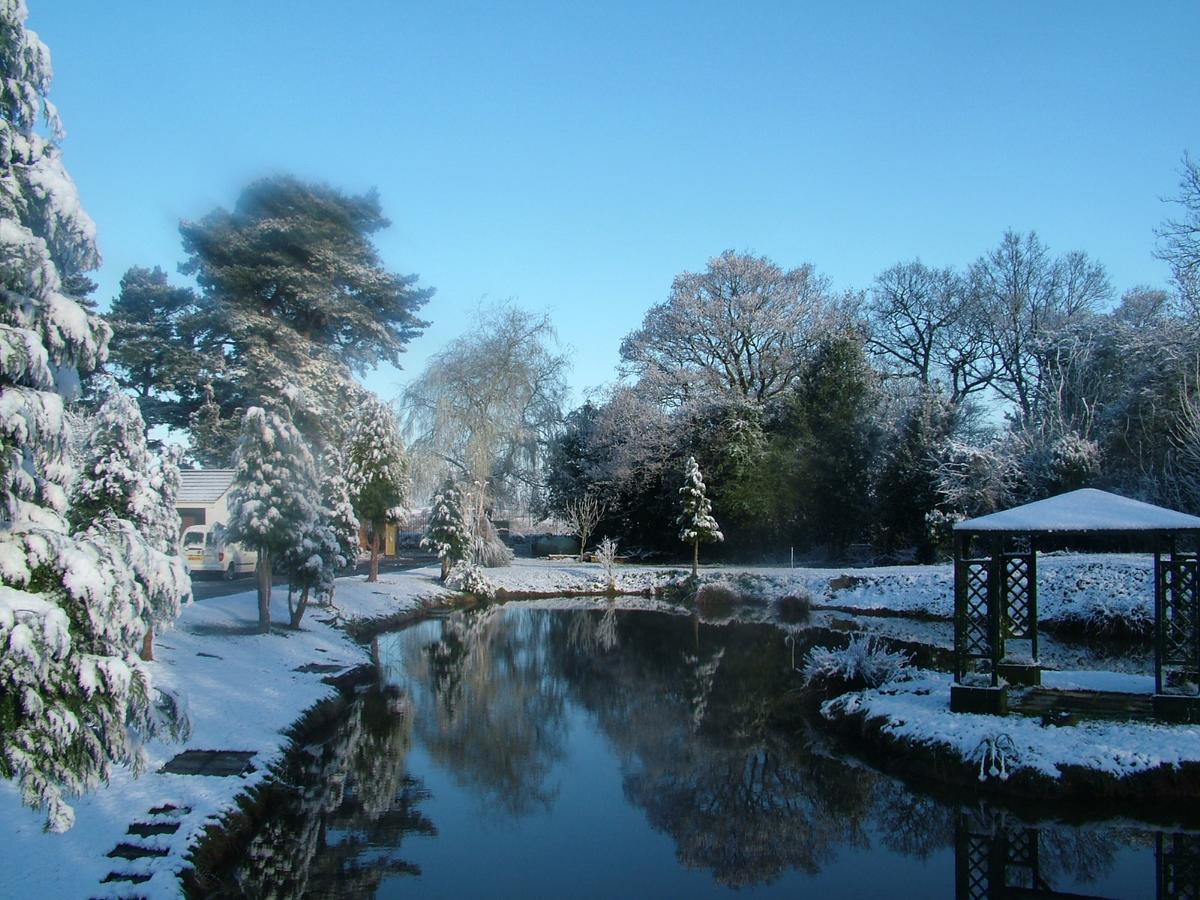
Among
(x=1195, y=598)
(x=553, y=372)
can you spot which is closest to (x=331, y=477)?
(x=553, y=372)

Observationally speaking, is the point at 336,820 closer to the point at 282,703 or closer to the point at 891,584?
the point at 282,703

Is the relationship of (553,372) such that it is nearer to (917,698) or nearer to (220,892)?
(917,698)

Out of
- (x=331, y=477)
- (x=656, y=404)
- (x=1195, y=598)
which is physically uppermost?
(x=656, y=404)

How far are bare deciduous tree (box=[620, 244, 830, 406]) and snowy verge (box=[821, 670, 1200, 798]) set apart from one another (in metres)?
24.6

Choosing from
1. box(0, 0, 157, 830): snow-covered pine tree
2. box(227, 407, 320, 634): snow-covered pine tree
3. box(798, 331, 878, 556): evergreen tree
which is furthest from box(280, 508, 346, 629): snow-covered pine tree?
box(798, 331, 878, 556): evergreen tree

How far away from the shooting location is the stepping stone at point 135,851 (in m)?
6.61

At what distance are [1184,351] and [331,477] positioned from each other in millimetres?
21414

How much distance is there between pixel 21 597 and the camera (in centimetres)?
433

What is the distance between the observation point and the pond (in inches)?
285

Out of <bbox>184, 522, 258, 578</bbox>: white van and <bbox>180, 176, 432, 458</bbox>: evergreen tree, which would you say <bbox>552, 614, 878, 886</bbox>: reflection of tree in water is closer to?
<bbox>184, 522, 258, 578</bbox>: white van

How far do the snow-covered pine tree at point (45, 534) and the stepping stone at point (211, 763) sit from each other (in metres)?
3.67

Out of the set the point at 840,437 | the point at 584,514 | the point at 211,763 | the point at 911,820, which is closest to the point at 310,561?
the point at 211,763

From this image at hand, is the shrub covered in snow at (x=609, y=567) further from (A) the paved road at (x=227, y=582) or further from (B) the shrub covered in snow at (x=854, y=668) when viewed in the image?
(B) the shrub covered in snow at (x=854, y=668)

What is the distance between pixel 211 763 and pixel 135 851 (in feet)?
6.82
